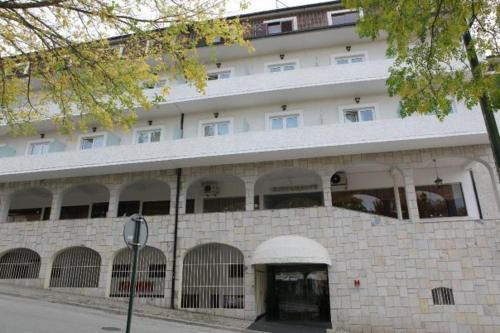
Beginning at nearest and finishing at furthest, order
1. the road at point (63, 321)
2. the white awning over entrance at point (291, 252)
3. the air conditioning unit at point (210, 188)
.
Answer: the road at point (63, 321)
the white awning over entrance at point (291, 252)
the air conditioning unit at point (210, 188)

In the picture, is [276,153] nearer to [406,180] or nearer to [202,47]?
[406,180]

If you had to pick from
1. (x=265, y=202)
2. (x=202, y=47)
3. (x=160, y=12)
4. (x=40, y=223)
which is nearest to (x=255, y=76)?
(x=202, y=47)

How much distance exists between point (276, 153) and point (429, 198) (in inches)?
320

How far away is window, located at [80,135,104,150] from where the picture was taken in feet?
64.0

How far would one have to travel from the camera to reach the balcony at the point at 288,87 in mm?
16312

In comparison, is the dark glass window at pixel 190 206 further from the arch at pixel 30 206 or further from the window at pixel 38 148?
the arch at pixel 30 206

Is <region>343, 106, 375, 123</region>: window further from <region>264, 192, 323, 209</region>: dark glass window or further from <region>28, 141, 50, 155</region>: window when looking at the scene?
<region>28, 141, 50, 155</region>: window

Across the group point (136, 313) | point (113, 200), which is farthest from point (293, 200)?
point (136, 313)

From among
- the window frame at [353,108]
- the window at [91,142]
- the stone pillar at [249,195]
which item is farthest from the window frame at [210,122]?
the window at [91,142]

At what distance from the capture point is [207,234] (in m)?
15.8

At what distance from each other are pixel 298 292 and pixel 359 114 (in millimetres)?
8805

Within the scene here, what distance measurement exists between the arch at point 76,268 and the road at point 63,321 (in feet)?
10.2

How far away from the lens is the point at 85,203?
21938 mm

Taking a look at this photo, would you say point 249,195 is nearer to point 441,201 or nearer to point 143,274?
point 143,274
